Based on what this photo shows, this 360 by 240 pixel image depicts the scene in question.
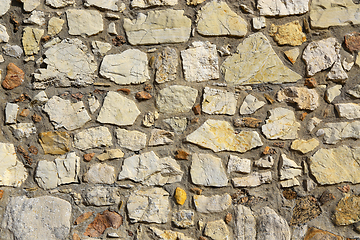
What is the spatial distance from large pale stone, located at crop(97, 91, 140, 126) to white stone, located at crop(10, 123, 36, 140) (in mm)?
403

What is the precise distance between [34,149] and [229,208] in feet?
4.09

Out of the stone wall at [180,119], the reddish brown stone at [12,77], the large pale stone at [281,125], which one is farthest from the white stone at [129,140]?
the large pale stone at [281,125]

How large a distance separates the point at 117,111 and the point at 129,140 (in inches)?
7.7

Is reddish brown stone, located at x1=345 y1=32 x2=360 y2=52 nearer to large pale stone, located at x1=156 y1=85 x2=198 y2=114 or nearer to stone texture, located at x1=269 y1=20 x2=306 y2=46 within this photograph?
stone texture, located at x1=269 y1=20 x2=306 y2=46

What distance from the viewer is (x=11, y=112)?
171cm

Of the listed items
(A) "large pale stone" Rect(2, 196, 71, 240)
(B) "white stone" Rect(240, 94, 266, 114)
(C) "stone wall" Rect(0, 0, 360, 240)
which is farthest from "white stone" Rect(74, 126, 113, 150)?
(B) "white stone" Rect(240, 94, 266, 114)

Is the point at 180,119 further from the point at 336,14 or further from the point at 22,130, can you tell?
the point at 336,14

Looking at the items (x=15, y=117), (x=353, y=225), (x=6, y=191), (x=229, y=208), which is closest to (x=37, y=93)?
(x=15, y=117)

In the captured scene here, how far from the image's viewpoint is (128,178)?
1745 millimetres

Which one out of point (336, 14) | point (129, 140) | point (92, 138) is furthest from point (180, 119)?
point (336, 14)

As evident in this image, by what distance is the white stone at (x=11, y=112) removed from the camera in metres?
1.71

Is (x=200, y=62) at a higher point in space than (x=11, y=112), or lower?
higher

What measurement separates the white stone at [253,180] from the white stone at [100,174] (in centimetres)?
76

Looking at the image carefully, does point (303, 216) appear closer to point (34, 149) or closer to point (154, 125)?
point (154, 125)
